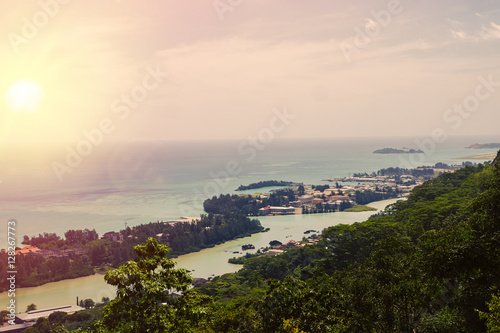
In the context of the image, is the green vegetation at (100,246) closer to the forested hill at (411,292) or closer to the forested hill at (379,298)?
the forested hill at (379,298)

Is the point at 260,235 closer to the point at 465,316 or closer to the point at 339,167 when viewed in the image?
→ the point at 465,316

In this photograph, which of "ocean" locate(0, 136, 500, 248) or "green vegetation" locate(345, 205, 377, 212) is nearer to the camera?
"ocean" locate(0, 136, 500, 248)

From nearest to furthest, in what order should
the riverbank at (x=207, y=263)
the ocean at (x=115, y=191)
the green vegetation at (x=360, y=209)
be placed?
the riverbank at (x=207, y=263) → the ocean at (x=115, y=191) → the green vegetation at (x=360, y=209)

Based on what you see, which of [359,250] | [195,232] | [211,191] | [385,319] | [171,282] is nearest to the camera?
[171,282]

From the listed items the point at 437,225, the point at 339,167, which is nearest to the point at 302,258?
the point at 437,225

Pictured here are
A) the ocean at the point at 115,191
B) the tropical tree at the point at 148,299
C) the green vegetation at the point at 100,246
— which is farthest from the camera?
the ocean at the point at 115,191

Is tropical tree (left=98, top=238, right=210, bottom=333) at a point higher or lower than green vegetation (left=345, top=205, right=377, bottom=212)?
higher

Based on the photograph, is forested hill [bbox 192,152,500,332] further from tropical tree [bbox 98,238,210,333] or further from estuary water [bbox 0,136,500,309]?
estuary water [bbox 0,136,500,309]

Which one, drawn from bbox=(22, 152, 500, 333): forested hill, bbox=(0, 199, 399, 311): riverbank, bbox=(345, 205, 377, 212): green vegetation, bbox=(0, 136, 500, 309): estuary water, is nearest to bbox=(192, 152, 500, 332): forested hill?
bbox=(22, 152, 500, 333): forested hill

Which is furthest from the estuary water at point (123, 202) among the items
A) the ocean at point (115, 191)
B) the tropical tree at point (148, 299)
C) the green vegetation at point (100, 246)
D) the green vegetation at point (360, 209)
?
the tropical tree at point (148, 299)

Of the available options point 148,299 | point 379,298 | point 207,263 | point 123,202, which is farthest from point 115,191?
point 379,298

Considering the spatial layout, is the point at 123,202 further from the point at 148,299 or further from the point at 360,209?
the point at 148,299
